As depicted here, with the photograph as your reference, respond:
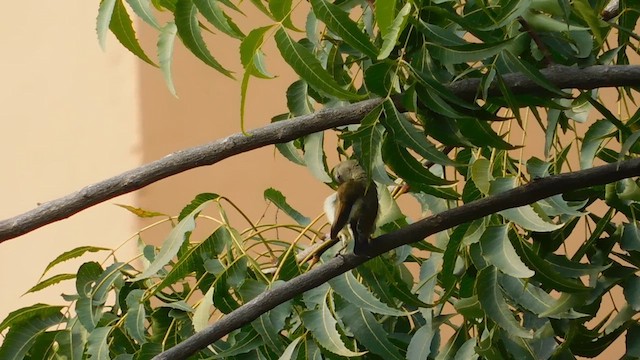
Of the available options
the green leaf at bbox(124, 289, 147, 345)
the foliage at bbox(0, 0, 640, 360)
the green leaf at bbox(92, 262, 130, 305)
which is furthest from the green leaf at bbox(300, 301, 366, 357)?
the green leaf at bbox(92, 262, 130, 305)

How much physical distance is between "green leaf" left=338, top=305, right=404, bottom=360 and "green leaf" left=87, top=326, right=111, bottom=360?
1.05 ft

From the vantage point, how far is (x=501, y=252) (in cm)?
116

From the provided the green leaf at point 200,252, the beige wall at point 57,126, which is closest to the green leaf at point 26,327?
the green leaf at point 200,252

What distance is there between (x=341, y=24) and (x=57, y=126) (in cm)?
183

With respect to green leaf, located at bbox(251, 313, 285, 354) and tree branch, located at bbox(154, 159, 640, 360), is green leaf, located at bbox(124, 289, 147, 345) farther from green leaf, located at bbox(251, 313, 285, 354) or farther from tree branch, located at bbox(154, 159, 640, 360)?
tree branch, located at bbox(154, 159, 640, 360)

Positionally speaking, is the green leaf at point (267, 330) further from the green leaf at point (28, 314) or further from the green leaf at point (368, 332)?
the green leaf at point (28, 314)

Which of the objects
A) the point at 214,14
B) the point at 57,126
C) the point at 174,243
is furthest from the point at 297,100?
the point at 57,126

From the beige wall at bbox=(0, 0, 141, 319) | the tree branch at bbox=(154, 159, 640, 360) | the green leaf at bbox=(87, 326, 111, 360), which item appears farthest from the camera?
the beige wall at bbox=(0, 0, 141, 319)

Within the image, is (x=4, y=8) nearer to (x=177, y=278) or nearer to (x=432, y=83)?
(x=177, y=278)

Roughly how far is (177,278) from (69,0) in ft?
4.62

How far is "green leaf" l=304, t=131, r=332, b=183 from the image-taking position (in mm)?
1233

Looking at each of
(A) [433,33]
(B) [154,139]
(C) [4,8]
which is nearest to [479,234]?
(A) [433,33]

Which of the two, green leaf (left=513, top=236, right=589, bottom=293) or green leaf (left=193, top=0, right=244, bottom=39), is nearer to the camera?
green leaf (left=193, top=0, right=244, bottom=39)

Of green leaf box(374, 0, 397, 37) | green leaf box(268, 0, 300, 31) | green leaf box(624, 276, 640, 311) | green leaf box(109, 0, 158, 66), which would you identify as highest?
green leaf box(109, 0, 158, 66)
